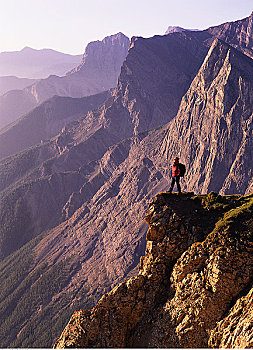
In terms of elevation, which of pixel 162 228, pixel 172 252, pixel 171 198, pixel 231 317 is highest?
pixel 171 198

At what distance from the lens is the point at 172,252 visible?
26.6 meters

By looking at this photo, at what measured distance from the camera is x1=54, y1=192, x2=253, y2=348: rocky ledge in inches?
863

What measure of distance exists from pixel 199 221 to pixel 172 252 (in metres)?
4.14

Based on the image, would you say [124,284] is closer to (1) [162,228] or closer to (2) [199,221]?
(1) [162,228]

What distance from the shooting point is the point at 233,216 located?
83.4ft

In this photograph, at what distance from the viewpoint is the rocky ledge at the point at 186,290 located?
21.9 m

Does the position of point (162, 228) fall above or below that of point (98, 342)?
above

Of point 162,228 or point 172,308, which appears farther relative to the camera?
point 162,228

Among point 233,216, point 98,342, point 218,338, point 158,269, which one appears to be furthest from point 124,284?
point 233,216

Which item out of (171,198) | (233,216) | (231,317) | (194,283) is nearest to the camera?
(231,317)

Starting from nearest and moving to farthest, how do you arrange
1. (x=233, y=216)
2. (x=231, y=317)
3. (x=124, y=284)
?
(x=231, y=317), (x=233, y=216), (x=124, y=284)

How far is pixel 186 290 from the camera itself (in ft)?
78.2

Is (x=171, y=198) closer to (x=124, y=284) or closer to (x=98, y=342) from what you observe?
(x=124, y=284)

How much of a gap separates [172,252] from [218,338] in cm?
802
